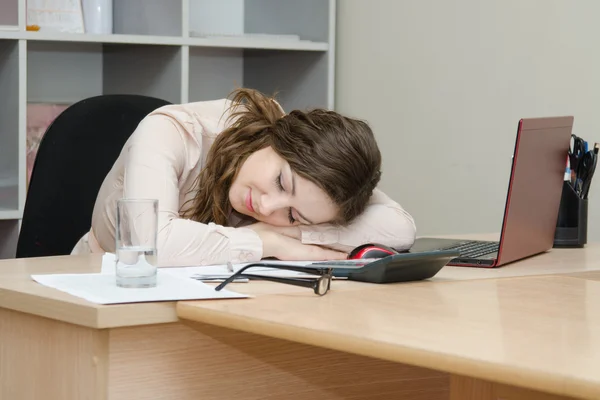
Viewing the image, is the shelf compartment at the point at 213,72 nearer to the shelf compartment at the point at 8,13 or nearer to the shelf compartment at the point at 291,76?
the shelf compartment at the point at 291,76

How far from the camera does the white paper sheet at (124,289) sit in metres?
1.07

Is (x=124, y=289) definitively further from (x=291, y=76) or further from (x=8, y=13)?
(x=291, y=76)

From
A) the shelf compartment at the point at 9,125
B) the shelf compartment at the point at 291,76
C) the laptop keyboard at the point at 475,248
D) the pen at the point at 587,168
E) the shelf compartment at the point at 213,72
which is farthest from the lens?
the shelf compartment at the point at 213,72

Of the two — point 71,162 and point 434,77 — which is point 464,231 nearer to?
point 434,77

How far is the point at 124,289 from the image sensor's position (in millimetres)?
1134

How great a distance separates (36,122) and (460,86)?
1.24 metres

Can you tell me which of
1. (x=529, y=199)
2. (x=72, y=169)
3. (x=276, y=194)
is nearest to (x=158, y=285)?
(x=276, y=194)

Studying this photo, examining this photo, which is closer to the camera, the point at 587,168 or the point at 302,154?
the point at 302,154

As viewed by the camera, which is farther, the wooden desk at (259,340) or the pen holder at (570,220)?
the pen holder at (570,220)

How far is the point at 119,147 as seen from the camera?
2.07 metres

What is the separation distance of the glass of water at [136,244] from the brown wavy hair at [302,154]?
0.44 metres

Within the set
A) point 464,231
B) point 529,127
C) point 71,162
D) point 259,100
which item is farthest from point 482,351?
point 464,231

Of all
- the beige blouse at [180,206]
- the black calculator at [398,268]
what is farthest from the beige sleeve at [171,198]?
the black calculator at [398,268]

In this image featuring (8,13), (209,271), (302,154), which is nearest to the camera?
(209,271)
